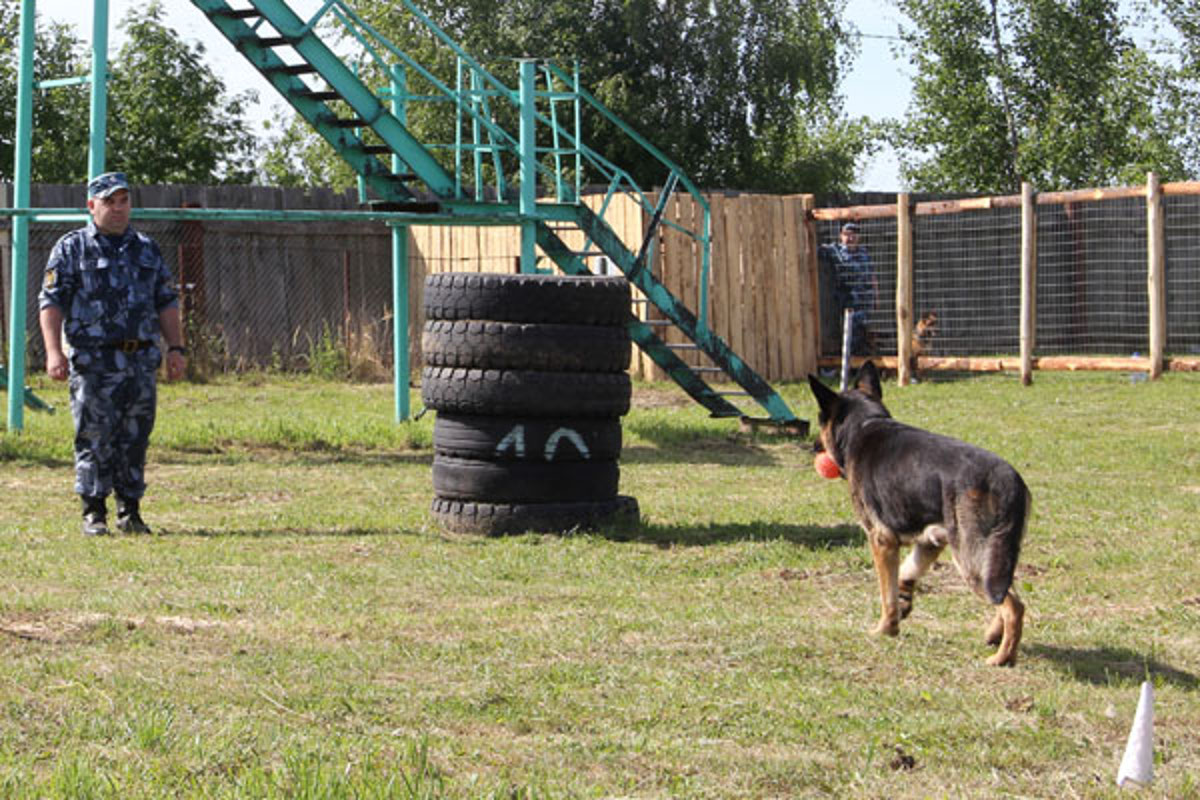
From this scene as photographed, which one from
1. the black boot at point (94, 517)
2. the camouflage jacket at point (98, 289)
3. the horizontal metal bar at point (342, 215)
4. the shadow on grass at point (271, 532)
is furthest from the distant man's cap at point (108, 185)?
the horizontal metal bar at point (342, 215)

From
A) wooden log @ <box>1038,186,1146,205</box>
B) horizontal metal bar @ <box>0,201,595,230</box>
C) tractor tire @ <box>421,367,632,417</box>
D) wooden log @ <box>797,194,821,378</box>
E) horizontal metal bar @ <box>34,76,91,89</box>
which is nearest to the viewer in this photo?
tractor tire @ <box>421,367,632,417</box>

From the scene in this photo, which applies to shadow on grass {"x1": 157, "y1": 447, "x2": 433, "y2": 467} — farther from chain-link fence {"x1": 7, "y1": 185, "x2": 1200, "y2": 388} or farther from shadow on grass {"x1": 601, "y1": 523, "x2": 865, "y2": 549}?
chain-link fence {"x1": 7, "y1": 185, "x2": 1200, "y2": 388}

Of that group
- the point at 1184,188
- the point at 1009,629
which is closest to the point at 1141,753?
the point at 1009,629

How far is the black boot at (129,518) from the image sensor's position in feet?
30.6

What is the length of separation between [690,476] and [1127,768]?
7.72 meters

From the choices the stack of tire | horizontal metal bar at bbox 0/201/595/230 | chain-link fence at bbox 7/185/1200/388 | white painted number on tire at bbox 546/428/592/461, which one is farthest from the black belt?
chain-link fence at bbox 7/185/1200/388

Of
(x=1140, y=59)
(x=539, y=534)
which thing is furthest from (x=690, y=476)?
(x=1140, y=59)

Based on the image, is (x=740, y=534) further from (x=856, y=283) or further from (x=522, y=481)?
(x=856, y=283)

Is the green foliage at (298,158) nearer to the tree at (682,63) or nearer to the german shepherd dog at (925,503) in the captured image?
the tree at (682,63)

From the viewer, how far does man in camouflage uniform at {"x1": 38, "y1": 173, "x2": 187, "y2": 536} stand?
9047 millimetres

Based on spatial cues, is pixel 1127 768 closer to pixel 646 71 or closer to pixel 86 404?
pixel 86 404

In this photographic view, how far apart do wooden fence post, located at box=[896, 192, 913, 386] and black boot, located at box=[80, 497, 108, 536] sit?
42.2 ft

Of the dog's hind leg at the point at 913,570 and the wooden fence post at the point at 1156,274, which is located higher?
the wooden fence post at the point at 1156,274

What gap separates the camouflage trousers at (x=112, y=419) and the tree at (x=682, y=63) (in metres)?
23.1
